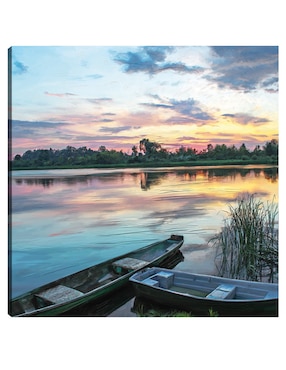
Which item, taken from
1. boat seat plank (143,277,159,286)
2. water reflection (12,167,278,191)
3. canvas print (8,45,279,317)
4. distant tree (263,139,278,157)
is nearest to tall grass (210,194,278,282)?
canvas print (8,45,279,317)

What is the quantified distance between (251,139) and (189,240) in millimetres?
1481

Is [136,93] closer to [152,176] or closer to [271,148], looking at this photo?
[152,176]

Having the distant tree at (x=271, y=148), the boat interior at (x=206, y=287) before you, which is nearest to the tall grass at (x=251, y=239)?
the boat interior at (x=206, y=287)

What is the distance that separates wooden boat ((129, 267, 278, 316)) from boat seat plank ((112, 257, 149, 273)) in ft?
0.84

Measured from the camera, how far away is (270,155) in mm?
3455

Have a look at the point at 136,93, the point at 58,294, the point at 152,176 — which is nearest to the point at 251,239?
the point at 152,176

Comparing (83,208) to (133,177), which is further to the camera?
(133,177)

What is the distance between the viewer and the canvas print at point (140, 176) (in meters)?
3.20

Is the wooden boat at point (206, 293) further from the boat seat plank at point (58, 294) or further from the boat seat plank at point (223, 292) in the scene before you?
the boat seat plank at point (58, 294)

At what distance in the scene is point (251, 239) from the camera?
382 centimetres

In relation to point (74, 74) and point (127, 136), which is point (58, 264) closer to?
point (127, 136)

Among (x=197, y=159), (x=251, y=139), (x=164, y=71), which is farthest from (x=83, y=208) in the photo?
(x=251, y=139)

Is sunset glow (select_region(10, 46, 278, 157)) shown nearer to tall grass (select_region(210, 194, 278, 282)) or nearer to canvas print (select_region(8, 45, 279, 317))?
canvas print (select_region(8, 45, 279, 317))

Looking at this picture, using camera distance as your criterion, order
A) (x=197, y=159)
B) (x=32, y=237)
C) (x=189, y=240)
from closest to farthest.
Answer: (x=32, y=237) → (x=197, y=159) → (x=189, y=240)
